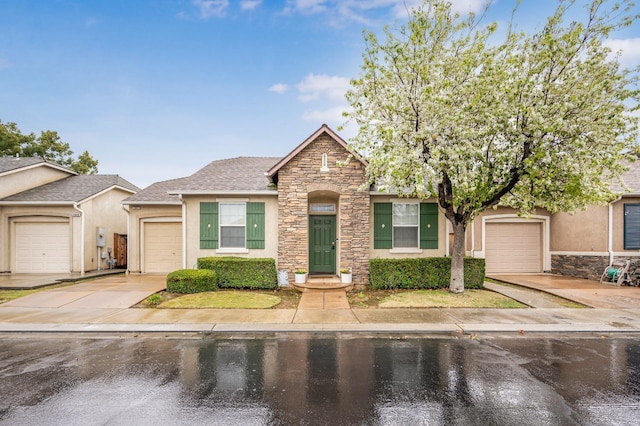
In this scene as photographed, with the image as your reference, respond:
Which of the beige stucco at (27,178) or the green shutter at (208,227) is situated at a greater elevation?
the beige stucco at (27,178)

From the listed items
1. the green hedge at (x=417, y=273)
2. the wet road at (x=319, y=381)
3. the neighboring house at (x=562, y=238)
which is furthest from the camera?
Result: the neighboring house at (x=562, y=238)

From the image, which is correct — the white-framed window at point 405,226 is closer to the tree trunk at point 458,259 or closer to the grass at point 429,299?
the tree trunk at point 458,259

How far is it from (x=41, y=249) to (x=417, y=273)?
55.0 ft

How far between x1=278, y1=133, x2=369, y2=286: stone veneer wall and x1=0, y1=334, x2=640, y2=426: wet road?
4864 mm

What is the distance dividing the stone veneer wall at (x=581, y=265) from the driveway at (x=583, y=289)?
1.60 feet

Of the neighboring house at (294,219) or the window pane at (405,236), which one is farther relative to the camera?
the window pane at (405,236)

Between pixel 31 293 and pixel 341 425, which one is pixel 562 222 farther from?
pixel 31 293

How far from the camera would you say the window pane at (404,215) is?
12.0 m

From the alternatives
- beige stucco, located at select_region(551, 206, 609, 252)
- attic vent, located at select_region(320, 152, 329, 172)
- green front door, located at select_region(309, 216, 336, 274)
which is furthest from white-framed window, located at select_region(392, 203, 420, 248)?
beige stucco, located at select_region(551, 206, 609, 252)

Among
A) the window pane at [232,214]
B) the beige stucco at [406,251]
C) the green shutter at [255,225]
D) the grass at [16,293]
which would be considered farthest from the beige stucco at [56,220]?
the beige stucco at [406,251]

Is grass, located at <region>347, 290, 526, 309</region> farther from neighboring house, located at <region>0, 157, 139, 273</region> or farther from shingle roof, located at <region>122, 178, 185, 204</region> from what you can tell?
neighboring house, located at <region>0, 157, 139, 273</region>

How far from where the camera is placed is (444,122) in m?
8.51

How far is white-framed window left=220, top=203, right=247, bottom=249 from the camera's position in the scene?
12.0m

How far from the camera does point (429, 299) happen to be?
29.9 feet
